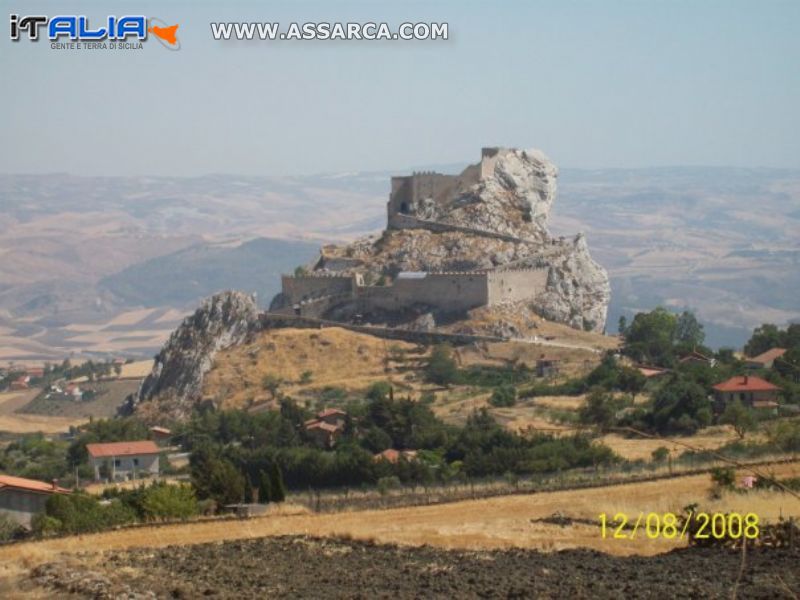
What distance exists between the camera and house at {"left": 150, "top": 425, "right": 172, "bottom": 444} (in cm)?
7100

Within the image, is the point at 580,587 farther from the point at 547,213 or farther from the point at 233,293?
the point at 547,213

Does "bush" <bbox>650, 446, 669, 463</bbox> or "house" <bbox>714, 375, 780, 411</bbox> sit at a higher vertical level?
"house" <bbox>714, 375, 780, 411</bbox>

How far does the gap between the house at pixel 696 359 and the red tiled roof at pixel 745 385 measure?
10.2 m

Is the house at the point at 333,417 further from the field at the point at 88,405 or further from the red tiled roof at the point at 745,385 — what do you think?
the field at the point at 88,405

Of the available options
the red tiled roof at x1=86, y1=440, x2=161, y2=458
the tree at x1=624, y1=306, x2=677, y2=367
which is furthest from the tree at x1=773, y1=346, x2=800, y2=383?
the red tiled roof at x1=86, y1=440, x2=161, y2=458

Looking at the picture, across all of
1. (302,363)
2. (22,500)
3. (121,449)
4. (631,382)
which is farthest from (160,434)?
(22,500)

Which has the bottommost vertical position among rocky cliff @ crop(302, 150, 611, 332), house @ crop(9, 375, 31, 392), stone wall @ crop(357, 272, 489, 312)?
house @ crop(9, 375, 31, 392)

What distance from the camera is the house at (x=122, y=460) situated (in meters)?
62.1

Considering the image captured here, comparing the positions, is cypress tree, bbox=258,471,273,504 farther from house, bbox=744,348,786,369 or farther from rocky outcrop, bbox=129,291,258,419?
rocky outcrop, bbox=129,291,258,419

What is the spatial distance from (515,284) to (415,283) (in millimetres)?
5447

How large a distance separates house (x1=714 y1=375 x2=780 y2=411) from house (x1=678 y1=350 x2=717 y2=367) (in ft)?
36.2

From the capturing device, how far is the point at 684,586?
20.7 metres

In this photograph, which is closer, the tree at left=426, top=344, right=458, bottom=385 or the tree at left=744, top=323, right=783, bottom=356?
the tree at left=426, top=344, right=458, bottom=385
